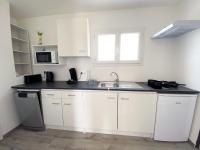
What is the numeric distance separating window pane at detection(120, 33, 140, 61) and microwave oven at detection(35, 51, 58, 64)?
151 centimetres

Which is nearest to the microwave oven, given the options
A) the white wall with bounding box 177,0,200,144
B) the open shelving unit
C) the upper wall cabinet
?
the upper wall cabinet

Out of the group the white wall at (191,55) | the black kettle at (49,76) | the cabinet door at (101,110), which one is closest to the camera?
the white wall at (191,55)

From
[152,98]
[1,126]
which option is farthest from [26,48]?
[152,98]

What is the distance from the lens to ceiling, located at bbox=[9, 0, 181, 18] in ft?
7.22

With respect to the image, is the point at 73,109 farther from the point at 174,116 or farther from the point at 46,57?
the point at 174,116

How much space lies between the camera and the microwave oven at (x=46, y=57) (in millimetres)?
2545

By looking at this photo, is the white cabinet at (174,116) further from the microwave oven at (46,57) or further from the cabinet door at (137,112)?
the microwave oven at (46,57)

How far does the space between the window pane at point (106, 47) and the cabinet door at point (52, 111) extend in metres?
1.36

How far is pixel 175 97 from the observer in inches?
72.1

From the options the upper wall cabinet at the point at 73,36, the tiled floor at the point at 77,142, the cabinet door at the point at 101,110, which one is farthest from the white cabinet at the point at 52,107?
the upper wall cabinet at the point at 73,36

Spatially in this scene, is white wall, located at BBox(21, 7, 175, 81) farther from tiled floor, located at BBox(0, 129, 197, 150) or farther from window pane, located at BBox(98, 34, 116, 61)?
tiled floor, located at BBox(0, 129, 197, 150)

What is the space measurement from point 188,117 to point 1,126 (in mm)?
3236

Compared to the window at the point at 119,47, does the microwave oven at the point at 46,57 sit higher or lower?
lower

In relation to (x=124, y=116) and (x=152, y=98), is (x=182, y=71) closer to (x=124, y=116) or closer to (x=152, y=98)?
(x=152, y=98)
